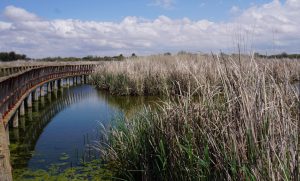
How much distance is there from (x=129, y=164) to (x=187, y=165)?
195cm

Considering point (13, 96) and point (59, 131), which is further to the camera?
point (13, 96)

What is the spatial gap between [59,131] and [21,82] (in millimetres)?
4494

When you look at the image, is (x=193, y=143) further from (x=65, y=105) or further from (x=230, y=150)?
(x=65, y=105)

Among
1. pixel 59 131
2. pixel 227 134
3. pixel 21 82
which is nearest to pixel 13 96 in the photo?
pixel 59 131

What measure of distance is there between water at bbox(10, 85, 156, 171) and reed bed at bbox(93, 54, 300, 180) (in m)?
1.89

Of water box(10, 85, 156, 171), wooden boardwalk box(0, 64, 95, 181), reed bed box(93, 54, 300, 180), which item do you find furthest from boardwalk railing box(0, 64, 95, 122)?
reed bed box(93, 54, 300, 180)

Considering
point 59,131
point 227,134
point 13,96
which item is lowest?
point 59,131

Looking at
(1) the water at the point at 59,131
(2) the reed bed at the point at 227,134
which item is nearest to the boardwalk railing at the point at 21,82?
(1) the water at the point at 59,131

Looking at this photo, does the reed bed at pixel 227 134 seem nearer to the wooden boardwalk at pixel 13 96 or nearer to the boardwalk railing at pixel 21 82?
the wooden boardwalk at pixel 13 96

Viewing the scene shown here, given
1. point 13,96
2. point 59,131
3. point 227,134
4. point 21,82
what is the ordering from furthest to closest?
point 21,82 → point 13,96 → point 59,131 → point 227,134

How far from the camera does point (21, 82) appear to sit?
16.0 meters

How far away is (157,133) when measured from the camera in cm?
581

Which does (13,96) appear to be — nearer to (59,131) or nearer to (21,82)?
(59,131)

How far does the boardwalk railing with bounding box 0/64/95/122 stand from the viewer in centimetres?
1146
